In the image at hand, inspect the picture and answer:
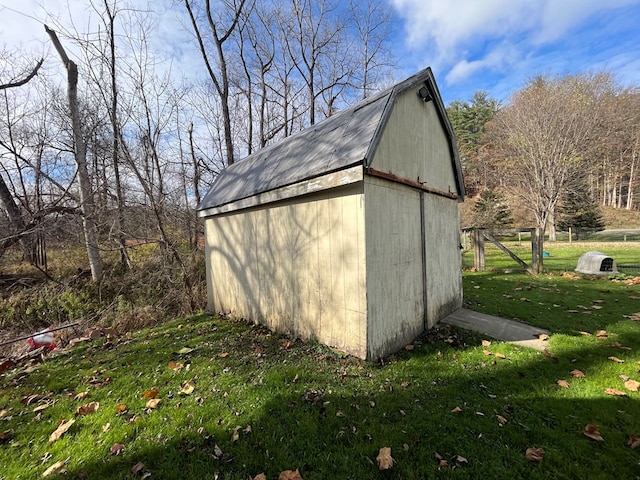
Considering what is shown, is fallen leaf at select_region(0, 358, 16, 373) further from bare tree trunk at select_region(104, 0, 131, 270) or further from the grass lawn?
bare tree trunk at select_region(104, 0, 131, 270)

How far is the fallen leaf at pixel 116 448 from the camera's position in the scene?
7.43ft

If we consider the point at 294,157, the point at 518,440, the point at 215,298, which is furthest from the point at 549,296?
the point at 215,298

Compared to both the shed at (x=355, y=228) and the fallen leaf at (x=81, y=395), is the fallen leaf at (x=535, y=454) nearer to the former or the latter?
the shed at (x=355, y=228)

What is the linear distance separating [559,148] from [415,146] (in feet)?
84.6

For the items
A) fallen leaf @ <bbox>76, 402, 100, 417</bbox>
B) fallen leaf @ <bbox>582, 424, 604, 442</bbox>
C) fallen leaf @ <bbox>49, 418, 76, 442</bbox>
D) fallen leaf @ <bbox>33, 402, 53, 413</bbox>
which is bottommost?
fallen leaf @ <bbox>33, 402, 53, 413</bbox>

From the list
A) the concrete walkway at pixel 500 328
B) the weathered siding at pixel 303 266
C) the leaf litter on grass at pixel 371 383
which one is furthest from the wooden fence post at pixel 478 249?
the weathered siding at pixel 303 266

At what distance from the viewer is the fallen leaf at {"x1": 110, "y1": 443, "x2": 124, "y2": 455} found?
226 cm

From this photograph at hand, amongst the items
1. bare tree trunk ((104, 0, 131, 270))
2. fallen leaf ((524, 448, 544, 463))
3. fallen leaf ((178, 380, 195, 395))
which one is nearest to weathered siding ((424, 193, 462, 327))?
fallen leaf ((524, 448, 544, 463))

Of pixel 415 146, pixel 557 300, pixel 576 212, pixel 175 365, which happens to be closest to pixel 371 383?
pixel 175 365

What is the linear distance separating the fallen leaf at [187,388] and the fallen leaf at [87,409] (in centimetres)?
85

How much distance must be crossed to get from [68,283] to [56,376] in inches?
236

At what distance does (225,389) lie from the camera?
123 inches

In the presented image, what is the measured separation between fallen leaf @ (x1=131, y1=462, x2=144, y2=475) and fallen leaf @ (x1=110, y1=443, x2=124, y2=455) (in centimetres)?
27

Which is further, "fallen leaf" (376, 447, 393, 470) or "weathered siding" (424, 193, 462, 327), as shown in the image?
"weathered siding" (424, 193, 462, 327)
